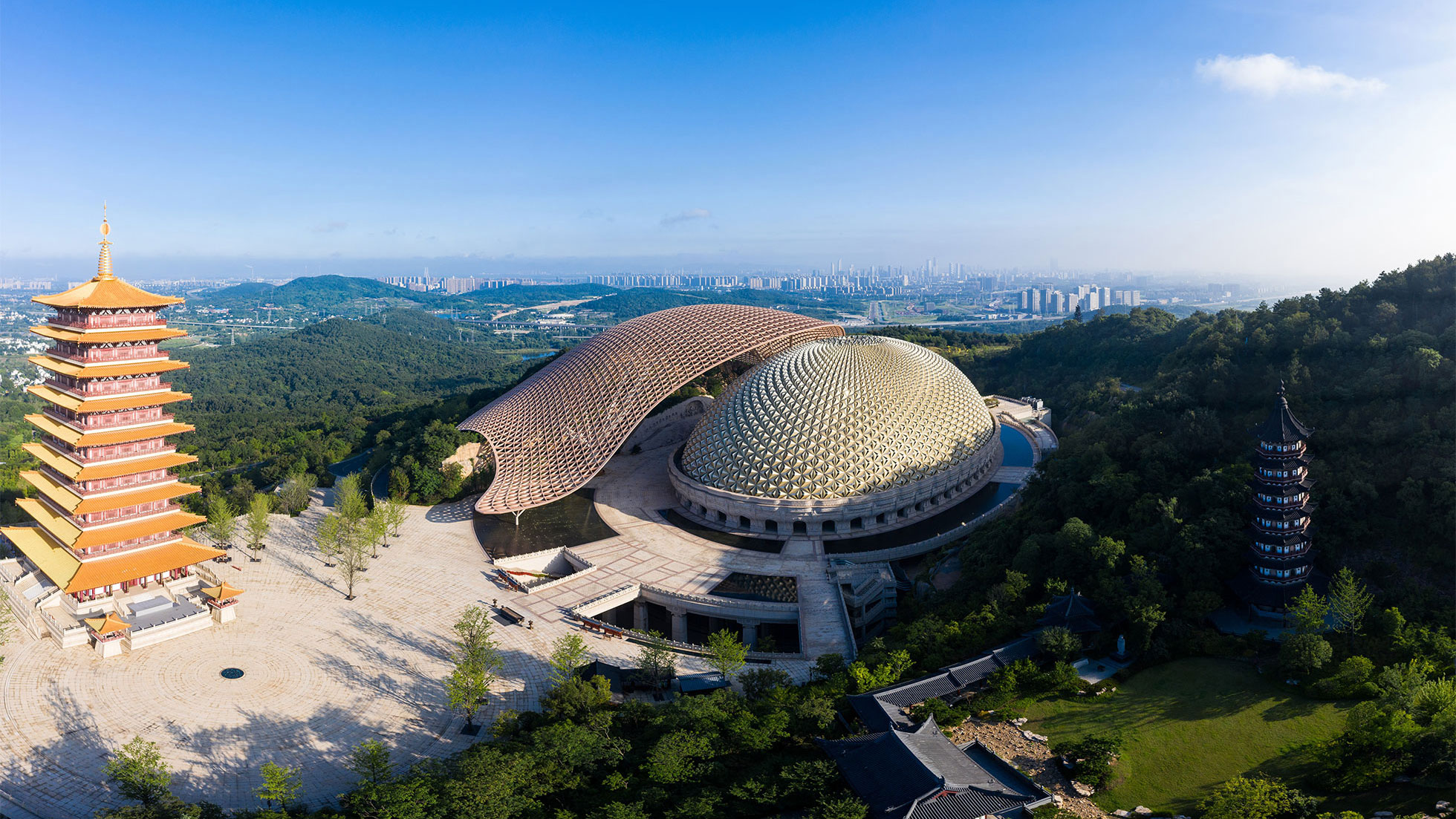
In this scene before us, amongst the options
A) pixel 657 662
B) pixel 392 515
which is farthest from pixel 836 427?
pixel 392 515

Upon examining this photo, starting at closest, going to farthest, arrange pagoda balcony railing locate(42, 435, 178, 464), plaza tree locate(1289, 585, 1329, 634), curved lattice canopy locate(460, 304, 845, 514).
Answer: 1. plaza tree locate(1289, 585, 1329, 634)
2. pagoda balcony railing locate(42, 435, 178, 464)
3. curved lattice canopy locate(460, 304, 845, 514)

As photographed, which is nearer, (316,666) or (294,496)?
(316,666)

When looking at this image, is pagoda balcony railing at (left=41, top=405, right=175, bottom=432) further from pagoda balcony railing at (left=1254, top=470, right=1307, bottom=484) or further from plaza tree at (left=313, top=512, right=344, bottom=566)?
pagoda balcony railing at (left=1254, top=470, right=1307, bottom=484)

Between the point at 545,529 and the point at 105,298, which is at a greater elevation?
the point at 105,298

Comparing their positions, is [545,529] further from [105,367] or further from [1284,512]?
[1284,512]

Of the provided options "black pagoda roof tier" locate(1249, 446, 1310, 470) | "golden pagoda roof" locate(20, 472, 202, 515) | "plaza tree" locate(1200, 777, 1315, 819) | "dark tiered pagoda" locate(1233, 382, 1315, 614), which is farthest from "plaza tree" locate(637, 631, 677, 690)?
"black pagoda roof tier" locate(1249, 446, 1310, 470)

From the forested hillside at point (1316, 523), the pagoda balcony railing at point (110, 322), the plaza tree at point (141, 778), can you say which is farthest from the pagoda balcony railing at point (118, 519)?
the forested hillside at point (1316, 523)
